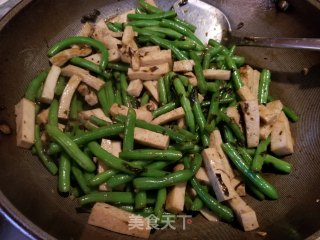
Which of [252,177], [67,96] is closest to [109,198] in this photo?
[67,96]

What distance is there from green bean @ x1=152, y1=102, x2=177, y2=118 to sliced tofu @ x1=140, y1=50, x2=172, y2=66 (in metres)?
0.39

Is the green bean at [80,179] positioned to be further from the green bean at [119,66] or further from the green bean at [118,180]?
the green bean at [119,66]

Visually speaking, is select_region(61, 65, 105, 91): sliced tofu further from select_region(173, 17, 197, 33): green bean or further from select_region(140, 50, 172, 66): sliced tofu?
select_region(173, 17, 197, 33): green bean

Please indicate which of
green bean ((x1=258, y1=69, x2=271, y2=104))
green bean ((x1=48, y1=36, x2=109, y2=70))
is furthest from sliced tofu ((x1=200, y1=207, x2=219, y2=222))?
green bean ((x1=48, y1=36, x2=109, y2=70))

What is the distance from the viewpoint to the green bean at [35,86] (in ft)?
9.21

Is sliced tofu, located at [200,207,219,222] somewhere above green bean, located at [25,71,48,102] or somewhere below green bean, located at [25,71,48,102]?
below

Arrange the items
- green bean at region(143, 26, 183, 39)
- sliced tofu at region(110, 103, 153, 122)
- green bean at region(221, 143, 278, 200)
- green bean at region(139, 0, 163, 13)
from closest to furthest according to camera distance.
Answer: green bean at region(221, 143, 278, 200) → sliced tofu at region(110, 103, 153, 122) → green bean at region(143, 26, 183, 39) → green bean at region(139, 0, 163, 13)

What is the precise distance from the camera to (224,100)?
2.88m

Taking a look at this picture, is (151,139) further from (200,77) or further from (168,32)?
(168,32)

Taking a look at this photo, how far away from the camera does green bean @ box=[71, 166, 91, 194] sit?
248cm

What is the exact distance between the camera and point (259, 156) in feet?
8.63

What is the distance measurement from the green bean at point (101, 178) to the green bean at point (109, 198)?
0.08 metres

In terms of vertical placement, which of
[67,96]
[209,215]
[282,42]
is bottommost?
[209,215]

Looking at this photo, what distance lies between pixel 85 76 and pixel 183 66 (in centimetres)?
80
